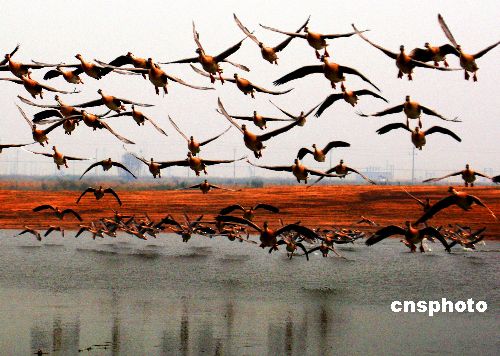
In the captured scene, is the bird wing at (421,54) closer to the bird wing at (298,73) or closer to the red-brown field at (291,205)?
the bird wing at (298,73)

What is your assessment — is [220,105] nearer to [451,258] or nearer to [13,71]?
[13,71]

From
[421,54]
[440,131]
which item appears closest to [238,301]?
[440,131]

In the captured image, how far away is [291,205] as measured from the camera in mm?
82188

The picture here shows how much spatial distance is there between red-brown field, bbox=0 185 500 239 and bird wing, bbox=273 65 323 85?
4463cm

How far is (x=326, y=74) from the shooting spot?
23.0 metres

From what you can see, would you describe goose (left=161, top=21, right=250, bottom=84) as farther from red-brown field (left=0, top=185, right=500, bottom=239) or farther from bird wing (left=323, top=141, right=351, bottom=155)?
red-brown field (left=0, top=185, right=500, bottom=239)

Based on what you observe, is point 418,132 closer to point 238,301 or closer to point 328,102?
point 328,102

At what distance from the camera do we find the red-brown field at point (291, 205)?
73.4 meters

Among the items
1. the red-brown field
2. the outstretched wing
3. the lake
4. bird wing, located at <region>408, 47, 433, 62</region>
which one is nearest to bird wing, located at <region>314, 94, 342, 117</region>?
the outstretched wing

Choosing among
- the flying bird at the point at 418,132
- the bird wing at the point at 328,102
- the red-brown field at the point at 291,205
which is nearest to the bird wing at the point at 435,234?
the flying bird at the point at 418,132

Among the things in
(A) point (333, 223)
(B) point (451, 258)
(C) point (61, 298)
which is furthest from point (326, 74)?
(A) point (333, 223)

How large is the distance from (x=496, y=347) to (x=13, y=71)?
15941mm

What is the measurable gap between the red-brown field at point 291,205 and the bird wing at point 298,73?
44634mm

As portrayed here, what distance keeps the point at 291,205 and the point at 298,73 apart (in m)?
58.0
